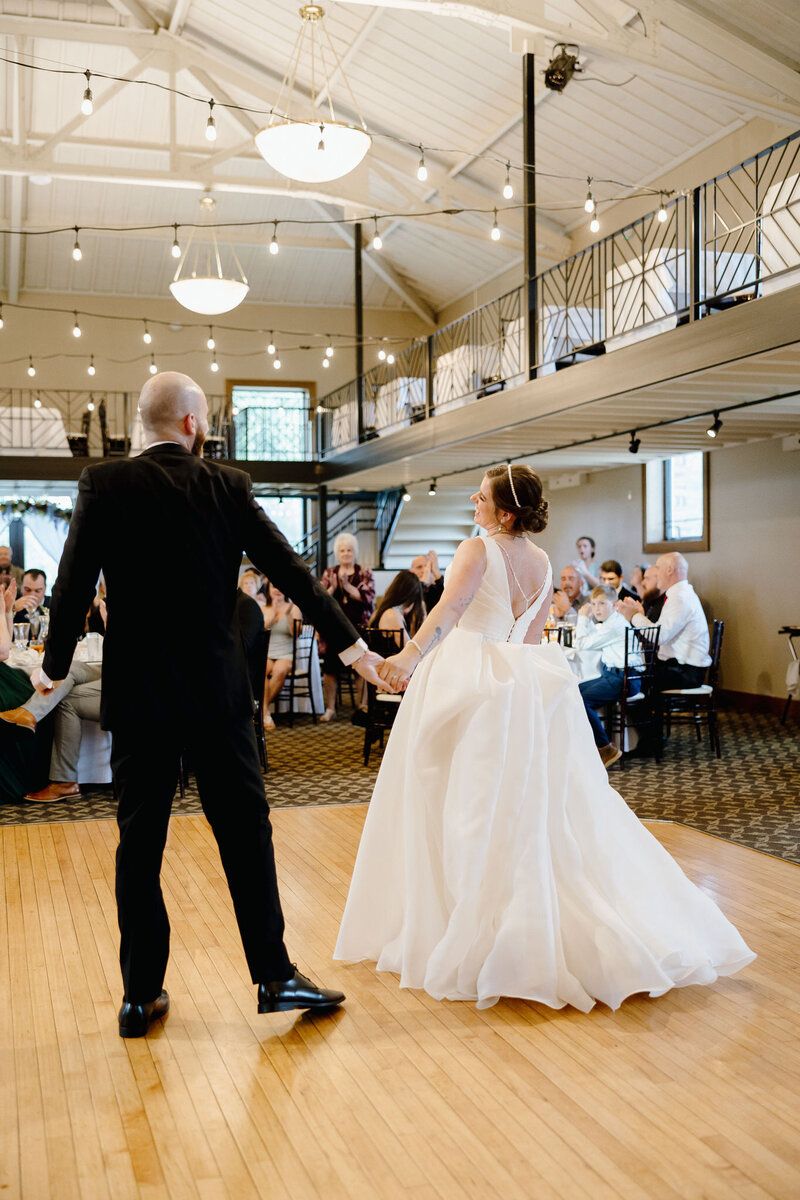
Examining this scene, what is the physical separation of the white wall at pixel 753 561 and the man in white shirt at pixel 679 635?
2.97 metres

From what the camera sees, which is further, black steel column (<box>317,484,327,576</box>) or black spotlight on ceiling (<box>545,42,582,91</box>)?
black steel column (<box>317,484,327,576</box>)

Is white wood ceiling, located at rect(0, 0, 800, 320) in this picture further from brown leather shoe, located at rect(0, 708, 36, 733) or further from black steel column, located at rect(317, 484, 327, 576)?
brown leather shoe, located at rect(0, 708, 36, 733)

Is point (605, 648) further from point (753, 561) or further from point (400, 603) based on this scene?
point (753, 561)

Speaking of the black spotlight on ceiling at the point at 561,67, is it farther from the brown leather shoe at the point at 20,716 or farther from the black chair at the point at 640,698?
the brown leather shoe at the point at 20,716

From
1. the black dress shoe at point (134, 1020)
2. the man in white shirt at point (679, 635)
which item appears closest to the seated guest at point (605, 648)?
the man in white shirt at point (679, 635)

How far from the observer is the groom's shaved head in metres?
2.81

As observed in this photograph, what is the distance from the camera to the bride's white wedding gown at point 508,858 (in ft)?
9.86

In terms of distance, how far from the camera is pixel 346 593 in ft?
34.5

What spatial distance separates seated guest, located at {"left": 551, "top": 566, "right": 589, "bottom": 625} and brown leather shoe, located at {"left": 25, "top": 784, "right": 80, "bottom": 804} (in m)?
4.22

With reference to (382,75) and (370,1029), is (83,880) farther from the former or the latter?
(382,75)

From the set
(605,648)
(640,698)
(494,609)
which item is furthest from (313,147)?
(494,609)

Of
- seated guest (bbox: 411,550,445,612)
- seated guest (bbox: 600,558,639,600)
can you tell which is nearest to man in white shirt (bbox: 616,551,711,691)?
seated guest (bbox: 600,558,639,600)

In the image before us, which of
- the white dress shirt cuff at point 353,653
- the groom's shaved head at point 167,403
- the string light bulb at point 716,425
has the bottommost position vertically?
the white dress shirt cuff at point 353,653

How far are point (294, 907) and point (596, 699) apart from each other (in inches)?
153
